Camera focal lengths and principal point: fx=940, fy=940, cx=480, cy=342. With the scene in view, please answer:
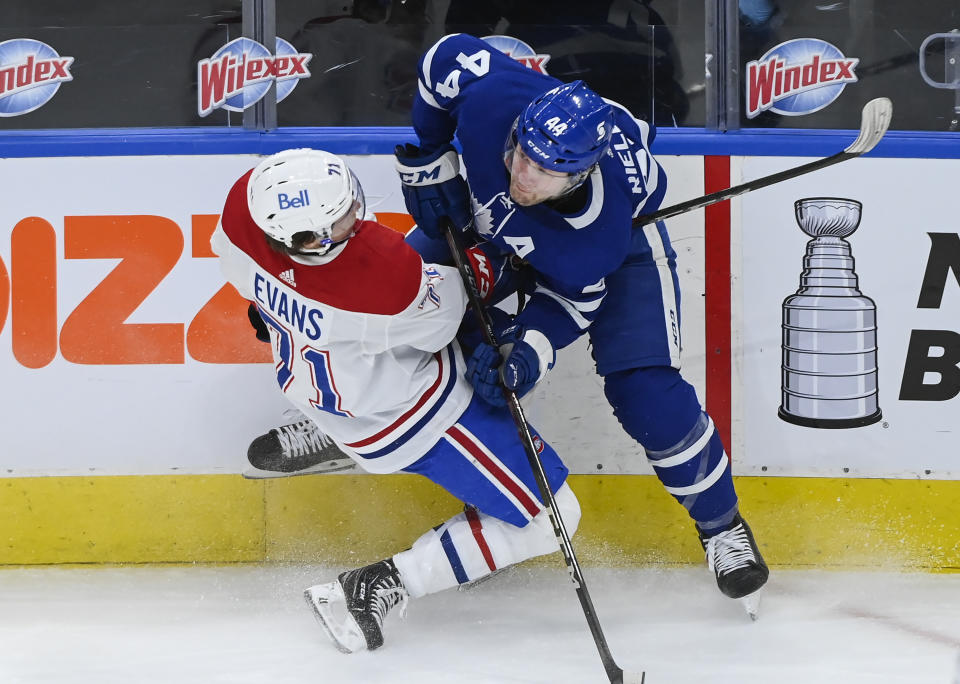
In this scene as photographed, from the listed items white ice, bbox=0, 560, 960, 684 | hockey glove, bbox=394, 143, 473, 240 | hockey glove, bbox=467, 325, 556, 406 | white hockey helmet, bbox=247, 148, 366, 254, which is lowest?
white ice, bbox=0, 560, 960, 684

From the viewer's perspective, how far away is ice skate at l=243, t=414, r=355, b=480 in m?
2.38

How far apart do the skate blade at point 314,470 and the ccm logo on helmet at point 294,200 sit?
0.91 m

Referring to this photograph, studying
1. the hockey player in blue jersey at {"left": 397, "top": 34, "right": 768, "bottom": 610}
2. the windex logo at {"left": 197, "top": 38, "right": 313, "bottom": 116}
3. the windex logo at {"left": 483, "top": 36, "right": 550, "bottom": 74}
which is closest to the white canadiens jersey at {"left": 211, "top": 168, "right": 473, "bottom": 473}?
the hockey player in blue jersey at {"left": 397, "top": 34, "right": 768, "bottom": 610}

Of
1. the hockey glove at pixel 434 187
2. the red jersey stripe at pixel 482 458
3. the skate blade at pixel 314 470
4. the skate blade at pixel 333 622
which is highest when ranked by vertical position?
the hockey glove at pixel 434 187

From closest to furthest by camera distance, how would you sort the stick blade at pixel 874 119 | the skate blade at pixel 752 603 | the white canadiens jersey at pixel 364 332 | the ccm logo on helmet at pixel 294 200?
the ccm logo on helmet at pixel 294 200 < the white canadiens jersey at pixel 364 332 < the stick blade at pixel 874 119 < the skate blade at pixel 752 603

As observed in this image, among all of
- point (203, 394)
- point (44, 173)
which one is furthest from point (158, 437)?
point (44, 173)

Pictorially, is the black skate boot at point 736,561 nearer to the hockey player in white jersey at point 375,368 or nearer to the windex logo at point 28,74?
the hockey player in white jersey at point 375,368

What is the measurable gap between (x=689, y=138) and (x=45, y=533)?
200 centimetres

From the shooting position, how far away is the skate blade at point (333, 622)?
2.07 m

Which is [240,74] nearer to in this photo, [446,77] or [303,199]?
[446,77]

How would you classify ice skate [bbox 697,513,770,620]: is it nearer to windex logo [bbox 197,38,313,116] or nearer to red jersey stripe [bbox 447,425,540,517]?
red jersey stripe [bbox 447,425,540,517]

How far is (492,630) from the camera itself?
87.4 inches

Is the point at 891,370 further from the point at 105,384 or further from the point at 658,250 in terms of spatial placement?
the point at 105,384

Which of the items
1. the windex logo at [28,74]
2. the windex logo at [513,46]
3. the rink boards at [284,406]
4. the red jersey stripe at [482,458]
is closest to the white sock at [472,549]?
the red jersey stripe at [482,458]
